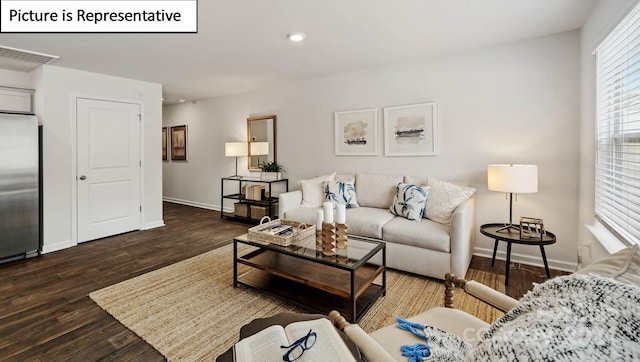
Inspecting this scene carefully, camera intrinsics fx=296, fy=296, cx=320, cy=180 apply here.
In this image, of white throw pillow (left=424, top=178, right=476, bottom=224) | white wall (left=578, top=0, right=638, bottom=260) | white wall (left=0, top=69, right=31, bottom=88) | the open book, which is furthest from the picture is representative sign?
white wall (left=578, top=0, right=638, bottom=260)

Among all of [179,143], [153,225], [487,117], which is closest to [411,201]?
[487,117]

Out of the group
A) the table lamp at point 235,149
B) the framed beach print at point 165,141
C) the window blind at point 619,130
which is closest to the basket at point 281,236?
the window blind at point 619,130

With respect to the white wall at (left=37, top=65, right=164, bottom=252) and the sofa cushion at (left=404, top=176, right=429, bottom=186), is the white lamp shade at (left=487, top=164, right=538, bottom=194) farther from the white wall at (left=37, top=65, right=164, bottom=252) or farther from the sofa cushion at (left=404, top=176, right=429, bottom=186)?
the white wall at (left=37, top=65, right=164, bottom=252)

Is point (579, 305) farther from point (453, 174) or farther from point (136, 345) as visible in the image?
point (453, 174)

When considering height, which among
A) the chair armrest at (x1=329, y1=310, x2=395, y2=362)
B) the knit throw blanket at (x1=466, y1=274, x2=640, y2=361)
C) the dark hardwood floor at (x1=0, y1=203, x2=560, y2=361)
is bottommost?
the dark hardwood floor at (x1=0, y1=203, x2=560, y2=361)

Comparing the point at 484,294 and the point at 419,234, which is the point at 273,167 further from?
the point at 484,294

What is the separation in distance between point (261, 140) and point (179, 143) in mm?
2536

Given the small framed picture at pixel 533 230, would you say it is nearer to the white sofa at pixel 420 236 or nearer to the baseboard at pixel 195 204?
the white sofa at pixel 420 236

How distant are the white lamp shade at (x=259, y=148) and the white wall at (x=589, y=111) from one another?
406 cm

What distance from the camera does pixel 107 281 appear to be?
2746 mm

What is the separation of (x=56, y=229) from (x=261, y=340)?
4097mm

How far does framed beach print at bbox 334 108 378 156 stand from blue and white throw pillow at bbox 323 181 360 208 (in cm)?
61

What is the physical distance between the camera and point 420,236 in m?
2.76

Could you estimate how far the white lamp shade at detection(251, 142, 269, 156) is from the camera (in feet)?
16.6
